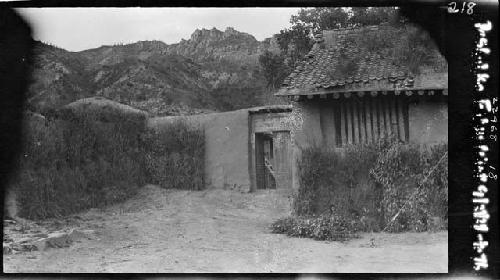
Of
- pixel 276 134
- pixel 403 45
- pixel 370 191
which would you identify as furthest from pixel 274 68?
pixel 370 191

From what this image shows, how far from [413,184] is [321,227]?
2.01 m

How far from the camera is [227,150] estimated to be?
13.4 meters

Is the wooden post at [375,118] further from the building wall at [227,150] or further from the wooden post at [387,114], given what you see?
the building wall at [227,150]

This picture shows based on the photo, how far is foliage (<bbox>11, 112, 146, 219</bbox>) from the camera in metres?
9.77

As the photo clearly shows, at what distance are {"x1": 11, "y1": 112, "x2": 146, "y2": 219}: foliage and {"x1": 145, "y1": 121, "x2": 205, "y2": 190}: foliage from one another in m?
0.44

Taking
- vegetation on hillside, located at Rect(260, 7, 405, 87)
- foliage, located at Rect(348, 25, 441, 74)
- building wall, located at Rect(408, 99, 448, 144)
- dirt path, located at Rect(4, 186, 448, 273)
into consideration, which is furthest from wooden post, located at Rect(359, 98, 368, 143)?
vegetation on hillside, located at Rect(260, 7, 405, 87)

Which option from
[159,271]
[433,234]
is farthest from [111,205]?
[433,234]

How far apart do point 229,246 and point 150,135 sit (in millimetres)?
6888

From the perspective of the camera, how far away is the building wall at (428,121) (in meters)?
9.65

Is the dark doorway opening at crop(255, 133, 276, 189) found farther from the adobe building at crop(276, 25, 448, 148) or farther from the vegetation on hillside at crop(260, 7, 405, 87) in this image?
the adobe building at crop(276, 25, 448, 148)

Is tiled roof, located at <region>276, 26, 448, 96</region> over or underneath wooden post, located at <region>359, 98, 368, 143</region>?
over

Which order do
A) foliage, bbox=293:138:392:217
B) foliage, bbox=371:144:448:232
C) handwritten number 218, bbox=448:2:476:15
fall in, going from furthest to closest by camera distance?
foliage, bbox=293:138:392:217 < foliage, bbox=371:144:448:232 < handwritten number 218, bbox=448:2:476:15

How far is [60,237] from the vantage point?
7977 millimetres

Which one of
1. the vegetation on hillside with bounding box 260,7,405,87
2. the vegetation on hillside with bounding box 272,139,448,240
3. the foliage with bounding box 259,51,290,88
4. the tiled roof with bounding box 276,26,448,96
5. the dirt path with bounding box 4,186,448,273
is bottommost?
the dirt path with bounding box 4,186,448,273
